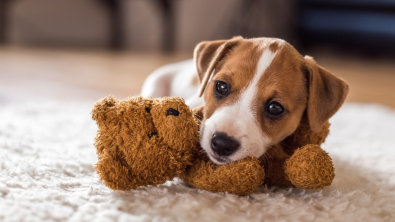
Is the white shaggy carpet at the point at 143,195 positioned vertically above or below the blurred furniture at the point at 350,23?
below

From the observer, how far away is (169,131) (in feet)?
4.85

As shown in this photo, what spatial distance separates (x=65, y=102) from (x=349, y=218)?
284 cm

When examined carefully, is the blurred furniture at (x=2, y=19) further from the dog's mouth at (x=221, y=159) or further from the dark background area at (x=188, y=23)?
the dog's mouth at (x=221, y=159)

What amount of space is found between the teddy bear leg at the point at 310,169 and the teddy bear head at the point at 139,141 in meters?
0.46

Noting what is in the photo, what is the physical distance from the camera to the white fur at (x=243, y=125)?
5.25ft

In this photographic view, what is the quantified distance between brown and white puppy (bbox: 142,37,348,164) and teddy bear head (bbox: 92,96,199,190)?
0.18 metres

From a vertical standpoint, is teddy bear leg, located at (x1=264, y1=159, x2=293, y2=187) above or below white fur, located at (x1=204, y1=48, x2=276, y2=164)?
below

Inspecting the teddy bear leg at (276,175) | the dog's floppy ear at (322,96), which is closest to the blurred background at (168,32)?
the dog's floppy ear at (322,96)

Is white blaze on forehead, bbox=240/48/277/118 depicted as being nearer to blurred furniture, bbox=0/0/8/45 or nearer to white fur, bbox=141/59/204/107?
white fur, bbox=141/59/204/107

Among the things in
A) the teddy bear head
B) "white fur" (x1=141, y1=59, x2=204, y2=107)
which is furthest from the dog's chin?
"white fur" (x1=141, y1=59, x2=204, y2=107)

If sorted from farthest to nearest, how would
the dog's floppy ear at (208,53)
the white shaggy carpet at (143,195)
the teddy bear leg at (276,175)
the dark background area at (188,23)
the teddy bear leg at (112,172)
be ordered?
the dark background area at (188,23)
the dog's floppy ear at (208,53)
the teddy bear leg at (276,175)
the teddy bear leg at (112,172)
the white shaggy carpet at (143,195)

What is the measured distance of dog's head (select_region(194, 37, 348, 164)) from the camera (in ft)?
5.32

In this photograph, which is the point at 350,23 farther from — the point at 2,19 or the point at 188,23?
the point at 2,19

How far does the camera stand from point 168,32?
9.05 metres
